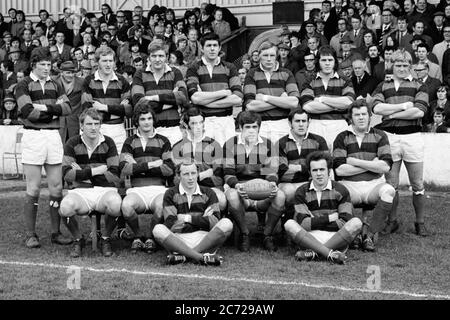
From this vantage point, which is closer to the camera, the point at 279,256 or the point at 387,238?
the point at 279,256

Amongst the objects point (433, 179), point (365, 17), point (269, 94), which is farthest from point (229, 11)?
point (269, 94)

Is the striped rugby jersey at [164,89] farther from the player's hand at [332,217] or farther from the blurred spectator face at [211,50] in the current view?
the player's hand at [332,217]

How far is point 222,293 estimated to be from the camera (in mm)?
7066

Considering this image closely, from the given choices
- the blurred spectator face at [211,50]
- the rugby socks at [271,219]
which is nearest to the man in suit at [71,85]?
the blurred spectator face at [211,50]

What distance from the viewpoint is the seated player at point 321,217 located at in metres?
8.48

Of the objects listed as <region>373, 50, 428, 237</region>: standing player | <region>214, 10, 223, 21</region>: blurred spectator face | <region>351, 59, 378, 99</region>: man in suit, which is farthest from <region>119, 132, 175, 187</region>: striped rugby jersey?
<region>214, 10, 223, 21</region>: blurred spectator face

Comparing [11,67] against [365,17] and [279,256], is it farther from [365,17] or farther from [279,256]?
[279,256]

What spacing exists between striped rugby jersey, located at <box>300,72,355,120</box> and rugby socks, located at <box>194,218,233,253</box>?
2.06 meters

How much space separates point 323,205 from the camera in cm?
873

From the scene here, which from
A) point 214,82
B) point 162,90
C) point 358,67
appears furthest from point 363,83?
point 162,90

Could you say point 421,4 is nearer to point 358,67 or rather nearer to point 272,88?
point 358,67

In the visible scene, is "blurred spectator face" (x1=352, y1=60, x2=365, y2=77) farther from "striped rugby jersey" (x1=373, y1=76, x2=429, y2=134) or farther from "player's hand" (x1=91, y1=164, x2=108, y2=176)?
"player's hand" (x1=91, y1=164, x2=108, y2=176)

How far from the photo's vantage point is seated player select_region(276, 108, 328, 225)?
364 inches
